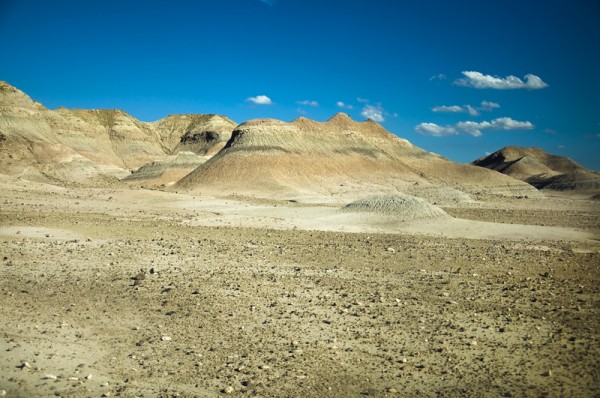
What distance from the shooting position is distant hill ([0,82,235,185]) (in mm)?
72312

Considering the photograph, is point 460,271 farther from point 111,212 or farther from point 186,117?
point 186,117

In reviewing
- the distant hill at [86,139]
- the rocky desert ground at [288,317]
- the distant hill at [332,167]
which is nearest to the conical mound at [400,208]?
the rocky desert ground at [288,317]

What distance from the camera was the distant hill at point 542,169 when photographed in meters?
90.0

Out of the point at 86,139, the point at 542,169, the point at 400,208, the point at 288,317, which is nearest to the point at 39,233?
the point at 288,317

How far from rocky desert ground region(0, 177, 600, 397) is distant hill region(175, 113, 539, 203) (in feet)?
130

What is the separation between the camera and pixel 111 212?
96.2 ft

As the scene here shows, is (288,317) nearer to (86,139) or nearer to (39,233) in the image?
(39,233)

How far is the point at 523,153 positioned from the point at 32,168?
13095 cm

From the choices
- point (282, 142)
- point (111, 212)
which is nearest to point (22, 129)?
point (282, 142)

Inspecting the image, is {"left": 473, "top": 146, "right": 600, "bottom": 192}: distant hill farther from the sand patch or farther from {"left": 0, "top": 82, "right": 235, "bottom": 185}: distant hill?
the sand patch

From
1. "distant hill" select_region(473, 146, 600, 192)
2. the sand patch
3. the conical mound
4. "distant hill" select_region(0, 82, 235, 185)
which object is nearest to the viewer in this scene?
the sand patch

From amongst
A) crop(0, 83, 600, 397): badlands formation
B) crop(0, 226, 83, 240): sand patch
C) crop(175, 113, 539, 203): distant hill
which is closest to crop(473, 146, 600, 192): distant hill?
crop(175, 113, 539, 203): distant hill

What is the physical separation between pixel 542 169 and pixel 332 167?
80.6 m

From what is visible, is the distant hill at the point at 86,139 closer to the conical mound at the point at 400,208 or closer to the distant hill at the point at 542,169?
the conical mound at the point at 400,208
